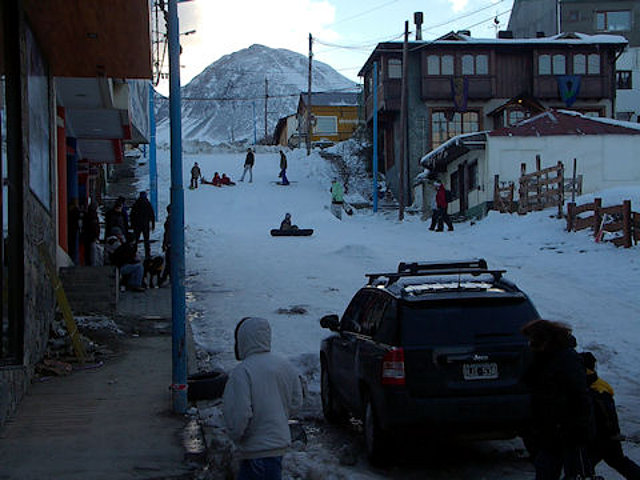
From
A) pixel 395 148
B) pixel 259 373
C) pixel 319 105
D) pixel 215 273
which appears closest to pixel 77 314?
pixel 215 273

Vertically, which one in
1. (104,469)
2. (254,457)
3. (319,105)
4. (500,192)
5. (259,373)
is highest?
(319,105)

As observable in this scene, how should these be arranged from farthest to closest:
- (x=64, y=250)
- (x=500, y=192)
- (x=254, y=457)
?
(x=500, y=192), (x=64, y=250), (x=254, y=457)

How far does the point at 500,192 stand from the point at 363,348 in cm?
2584

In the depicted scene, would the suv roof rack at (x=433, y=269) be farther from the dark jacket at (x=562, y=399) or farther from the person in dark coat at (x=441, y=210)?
the person in dark coat at (x=441, y=210)

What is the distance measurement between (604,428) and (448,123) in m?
44.7

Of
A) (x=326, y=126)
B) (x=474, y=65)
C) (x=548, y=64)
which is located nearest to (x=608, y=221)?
(x=474, y=65)

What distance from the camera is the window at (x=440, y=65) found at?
4800cm

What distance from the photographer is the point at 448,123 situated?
48969 mm

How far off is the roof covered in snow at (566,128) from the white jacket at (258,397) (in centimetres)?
3217

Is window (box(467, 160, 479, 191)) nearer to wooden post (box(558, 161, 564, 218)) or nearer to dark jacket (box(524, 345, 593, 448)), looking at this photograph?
wooden post (box(558, 161, 564, 218))

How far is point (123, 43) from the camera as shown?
507 inches

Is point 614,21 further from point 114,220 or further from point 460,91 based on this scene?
point 114,220

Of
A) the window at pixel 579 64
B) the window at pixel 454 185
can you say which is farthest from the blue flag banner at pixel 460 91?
the window at pixel 454 185

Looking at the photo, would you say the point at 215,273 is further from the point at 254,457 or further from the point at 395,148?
the point at 395,148
